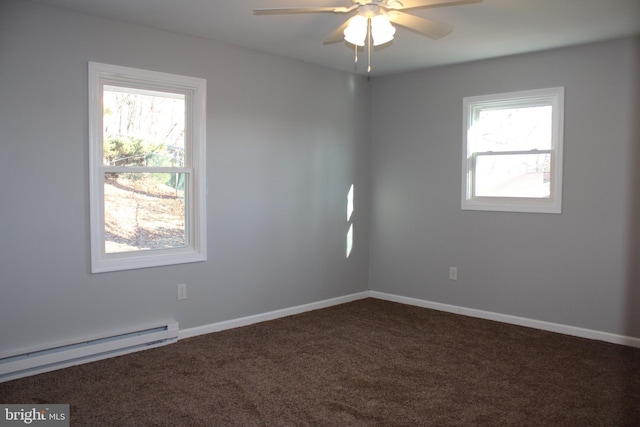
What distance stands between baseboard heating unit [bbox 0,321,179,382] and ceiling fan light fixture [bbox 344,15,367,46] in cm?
253

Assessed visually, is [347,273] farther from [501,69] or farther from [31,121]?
[31,121]

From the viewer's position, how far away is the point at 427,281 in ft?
17.6

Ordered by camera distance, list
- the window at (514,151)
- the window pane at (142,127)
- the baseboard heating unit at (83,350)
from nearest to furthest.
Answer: the baseboard heating unit at (83,350), the window pane at (142,127), the window at (514,151)

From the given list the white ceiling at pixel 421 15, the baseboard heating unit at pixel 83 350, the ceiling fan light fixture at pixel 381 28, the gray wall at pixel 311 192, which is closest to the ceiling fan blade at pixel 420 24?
the ceiling fan light fixture at pixel 381 28

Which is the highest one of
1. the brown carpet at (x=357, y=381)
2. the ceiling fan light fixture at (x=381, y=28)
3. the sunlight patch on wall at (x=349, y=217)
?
the ceiling fan light fixture at (x=381, y=28)

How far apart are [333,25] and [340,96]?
1626 millimetres

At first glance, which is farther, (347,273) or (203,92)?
(347,273)

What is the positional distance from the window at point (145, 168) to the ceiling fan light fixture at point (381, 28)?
1798 millimetres

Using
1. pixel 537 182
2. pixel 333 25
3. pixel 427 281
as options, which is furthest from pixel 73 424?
pixel 537 182

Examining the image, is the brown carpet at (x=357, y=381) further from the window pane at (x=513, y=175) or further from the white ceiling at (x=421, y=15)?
the white ceiling at (x=421, y=15)

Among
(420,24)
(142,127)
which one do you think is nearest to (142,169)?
(142,127)

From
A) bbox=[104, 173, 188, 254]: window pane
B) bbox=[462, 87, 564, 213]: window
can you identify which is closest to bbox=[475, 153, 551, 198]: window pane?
bbox=[462, 87, 564, 213]: window

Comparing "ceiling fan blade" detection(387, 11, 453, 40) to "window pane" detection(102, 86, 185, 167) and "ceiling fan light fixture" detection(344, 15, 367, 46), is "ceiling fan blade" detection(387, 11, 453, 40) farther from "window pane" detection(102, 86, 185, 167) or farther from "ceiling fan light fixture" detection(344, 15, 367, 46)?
"window pane" detection(102, 86, 185, 167)

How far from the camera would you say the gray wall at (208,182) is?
3389 millimetres
